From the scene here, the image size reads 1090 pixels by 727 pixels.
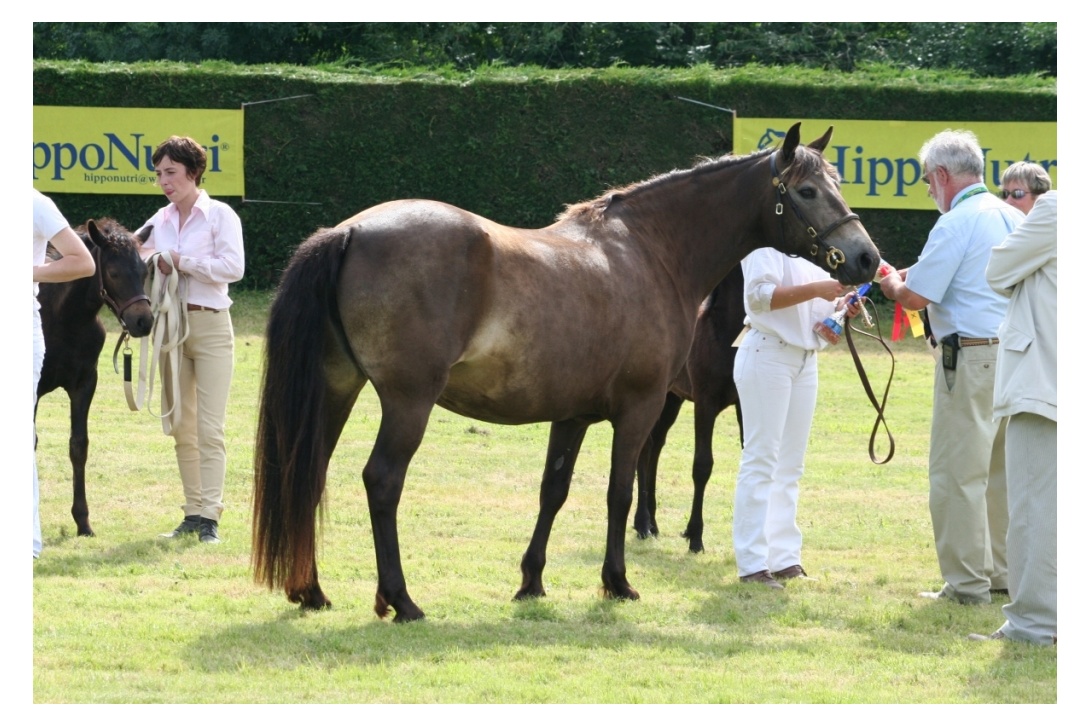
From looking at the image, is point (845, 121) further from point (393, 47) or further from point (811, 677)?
point (811, 677)

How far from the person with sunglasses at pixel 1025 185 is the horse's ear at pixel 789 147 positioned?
142 cm

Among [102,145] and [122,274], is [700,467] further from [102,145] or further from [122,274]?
[102,145]

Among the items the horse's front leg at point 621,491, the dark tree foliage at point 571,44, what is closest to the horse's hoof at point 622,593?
the horse's front leg at point 621,491

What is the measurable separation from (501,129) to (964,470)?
1305 cm

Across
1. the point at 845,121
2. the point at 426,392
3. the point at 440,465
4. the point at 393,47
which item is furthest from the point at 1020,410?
the point at 393,47

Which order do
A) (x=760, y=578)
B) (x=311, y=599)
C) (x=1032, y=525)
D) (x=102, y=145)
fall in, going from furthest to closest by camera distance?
(x=102, y=145), (x=760, y=578), (x=311, y=599), (x=1032, y=525)

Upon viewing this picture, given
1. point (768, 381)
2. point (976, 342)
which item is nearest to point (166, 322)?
point (768, 381)

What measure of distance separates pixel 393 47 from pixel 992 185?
10.2 metres

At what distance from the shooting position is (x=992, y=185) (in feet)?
59.2

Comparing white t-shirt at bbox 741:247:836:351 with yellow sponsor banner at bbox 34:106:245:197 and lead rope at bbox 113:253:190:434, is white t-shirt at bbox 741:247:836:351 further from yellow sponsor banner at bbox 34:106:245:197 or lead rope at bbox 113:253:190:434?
yellow sponsor banner at bbox 34:106:245:197

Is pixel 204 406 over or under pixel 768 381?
under

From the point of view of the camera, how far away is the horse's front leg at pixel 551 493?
606cm

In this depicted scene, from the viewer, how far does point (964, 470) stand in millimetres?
6062
